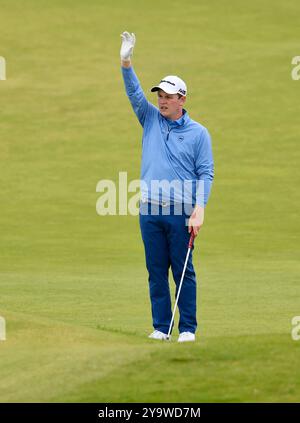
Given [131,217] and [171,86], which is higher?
[131,217]

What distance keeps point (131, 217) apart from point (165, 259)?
42.2 ft

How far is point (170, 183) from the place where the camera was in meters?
9.95

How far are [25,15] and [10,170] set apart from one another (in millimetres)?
9322

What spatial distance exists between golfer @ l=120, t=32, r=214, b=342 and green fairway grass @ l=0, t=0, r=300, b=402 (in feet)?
1.80

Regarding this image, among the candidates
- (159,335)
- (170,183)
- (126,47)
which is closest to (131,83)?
(126,47)

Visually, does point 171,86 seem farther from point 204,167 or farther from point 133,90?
point 204,167

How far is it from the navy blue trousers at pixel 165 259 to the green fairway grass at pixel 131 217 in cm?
30

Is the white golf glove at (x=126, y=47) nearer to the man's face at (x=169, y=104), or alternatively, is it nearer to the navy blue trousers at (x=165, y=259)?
the man's face at (x=169, y=104)

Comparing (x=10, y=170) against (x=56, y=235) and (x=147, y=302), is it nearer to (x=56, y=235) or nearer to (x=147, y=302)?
(x=56, y=235)

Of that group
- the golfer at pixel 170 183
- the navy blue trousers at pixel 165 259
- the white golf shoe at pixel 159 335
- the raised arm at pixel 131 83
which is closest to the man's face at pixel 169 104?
the golfer at pixel 170 183

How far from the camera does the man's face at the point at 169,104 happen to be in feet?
33.1

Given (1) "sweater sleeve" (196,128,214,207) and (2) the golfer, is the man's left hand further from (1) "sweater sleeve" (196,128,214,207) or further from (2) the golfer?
(1) "sweater sleeve" (196,128,214,207)

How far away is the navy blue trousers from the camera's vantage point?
10.0 metres

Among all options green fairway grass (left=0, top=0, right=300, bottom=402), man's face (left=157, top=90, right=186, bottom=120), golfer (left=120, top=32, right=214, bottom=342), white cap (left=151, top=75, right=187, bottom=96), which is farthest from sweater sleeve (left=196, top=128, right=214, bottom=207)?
green fairway grass (left=0, top=0, right=300, bottom=402)
